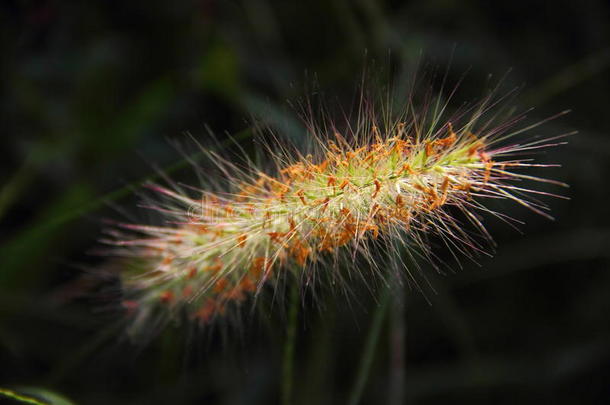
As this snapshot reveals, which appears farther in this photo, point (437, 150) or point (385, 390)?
point (385, 390)

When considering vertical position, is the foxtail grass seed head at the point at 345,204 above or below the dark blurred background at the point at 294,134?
below

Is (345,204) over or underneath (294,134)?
underneath

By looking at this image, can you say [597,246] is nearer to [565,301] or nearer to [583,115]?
[565,301]

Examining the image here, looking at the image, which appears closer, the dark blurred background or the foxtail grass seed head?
the foxtail grass seed head

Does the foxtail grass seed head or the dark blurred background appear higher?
the dark blurred background

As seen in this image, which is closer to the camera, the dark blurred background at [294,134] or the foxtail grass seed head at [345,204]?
the foxtail grass seed head at [345,204]

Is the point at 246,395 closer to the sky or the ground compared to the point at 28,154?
closer to the ground

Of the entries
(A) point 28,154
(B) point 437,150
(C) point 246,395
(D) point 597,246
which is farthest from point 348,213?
(D) point 597,246

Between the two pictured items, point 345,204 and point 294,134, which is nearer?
point 345,204
